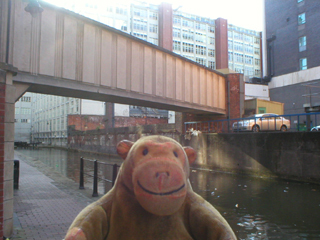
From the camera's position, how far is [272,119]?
17.6m

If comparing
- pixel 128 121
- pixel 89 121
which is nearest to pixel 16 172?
pixel 128 121

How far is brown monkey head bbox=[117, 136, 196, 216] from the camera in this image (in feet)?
5.78

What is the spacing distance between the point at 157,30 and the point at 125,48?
49.4 meters

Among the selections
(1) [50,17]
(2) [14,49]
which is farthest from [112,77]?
(2) [14,49]

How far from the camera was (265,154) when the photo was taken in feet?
50.4

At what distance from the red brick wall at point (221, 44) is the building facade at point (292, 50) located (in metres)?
25.6

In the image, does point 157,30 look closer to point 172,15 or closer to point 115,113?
point 172,15

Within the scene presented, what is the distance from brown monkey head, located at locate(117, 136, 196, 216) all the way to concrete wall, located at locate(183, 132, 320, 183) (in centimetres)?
1326

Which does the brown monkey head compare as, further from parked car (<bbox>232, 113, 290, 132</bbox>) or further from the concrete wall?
parked car (<bbox>232, 113, 290, 132</bbox>)

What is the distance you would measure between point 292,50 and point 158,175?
4058cm

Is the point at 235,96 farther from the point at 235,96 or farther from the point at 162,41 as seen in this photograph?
the point at 162,41

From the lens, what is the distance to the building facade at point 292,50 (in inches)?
1321

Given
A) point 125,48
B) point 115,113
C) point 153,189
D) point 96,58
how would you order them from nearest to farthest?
1. point 153,189
2. point 96,58
3. point 125,48
4. point 115,113

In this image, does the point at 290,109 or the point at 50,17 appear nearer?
the point at 50,17
